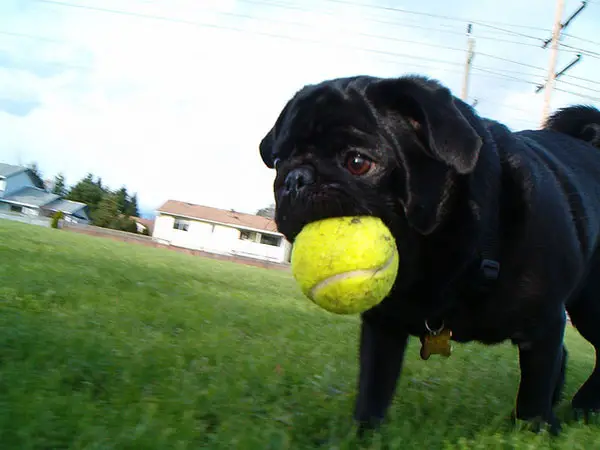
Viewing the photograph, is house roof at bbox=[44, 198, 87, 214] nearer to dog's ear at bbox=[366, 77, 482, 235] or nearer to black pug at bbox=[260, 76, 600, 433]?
black pug at bbox=[260, 76, 600, 433]

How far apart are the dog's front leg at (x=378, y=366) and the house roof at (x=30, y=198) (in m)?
78.1

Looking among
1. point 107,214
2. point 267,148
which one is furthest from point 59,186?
point 267,148

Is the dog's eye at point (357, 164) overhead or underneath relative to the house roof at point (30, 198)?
overhead

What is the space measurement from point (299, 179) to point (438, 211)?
580 millimetres

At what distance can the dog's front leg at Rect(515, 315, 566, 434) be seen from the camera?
2689mm

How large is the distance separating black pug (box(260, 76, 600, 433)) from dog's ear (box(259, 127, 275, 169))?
25cm

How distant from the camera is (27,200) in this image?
245 ft

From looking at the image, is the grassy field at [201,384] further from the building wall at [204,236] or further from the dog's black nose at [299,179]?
the building wall at [204,236]

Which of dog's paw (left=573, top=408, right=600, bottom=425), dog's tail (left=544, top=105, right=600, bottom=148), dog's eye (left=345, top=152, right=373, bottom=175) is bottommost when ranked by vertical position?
dog's paw (left=573, top=408, right=600, bottom=425)

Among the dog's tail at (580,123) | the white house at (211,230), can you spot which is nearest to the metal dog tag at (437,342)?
the dog's tail at (580,123)

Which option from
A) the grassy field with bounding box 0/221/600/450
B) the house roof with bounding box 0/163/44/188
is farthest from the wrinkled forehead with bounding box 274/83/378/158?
the house roof with bounding box 0/163/44/188

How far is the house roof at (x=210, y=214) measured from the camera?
54.0 meters

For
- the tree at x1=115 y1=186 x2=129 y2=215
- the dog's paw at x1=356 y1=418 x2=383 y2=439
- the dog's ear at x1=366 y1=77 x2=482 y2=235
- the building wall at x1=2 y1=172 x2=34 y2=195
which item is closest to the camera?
the dog's ear at x1=366 y1=77 x2=482 y2=235

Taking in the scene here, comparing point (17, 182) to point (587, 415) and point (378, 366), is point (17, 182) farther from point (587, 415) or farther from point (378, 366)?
point (587, 415)
